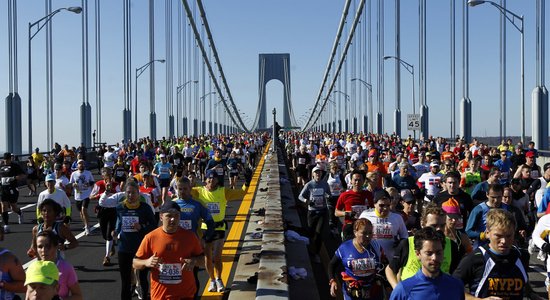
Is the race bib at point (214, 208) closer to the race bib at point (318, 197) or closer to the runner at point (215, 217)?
the runner at point (215, 217)

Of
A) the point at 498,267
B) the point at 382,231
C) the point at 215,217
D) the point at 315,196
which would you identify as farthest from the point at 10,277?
the point at 315,196

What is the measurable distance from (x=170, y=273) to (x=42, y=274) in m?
1.51

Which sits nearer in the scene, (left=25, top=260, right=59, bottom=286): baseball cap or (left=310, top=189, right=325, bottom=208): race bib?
(left=25, top=260, right=59, bottom=286): baseball cap

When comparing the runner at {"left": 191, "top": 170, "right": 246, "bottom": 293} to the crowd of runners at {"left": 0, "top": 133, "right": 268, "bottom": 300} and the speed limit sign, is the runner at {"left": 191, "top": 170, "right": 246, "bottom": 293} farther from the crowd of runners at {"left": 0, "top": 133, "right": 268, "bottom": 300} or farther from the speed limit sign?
the speed limit sign

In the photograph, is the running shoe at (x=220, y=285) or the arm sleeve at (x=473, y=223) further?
the running shoe at (x=220, y=285)

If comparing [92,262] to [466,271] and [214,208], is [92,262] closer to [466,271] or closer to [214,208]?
[214,208]

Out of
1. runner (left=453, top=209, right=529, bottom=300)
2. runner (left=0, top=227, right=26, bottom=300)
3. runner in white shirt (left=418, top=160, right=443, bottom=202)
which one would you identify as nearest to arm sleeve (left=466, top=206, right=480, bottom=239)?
runner (left=453, top=209, right=529, bottom=300)

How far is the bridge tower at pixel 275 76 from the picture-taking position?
186 m

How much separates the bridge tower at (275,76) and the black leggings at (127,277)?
175964 millimetres

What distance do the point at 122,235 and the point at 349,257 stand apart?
2598 mm

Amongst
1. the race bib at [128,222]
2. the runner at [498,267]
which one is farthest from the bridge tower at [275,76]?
the runner at [498,267]

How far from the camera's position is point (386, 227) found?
6754 mm

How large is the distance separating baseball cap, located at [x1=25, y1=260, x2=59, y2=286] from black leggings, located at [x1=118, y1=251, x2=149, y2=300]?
2.65 meters

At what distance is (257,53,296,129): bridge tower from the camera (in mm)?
185725
